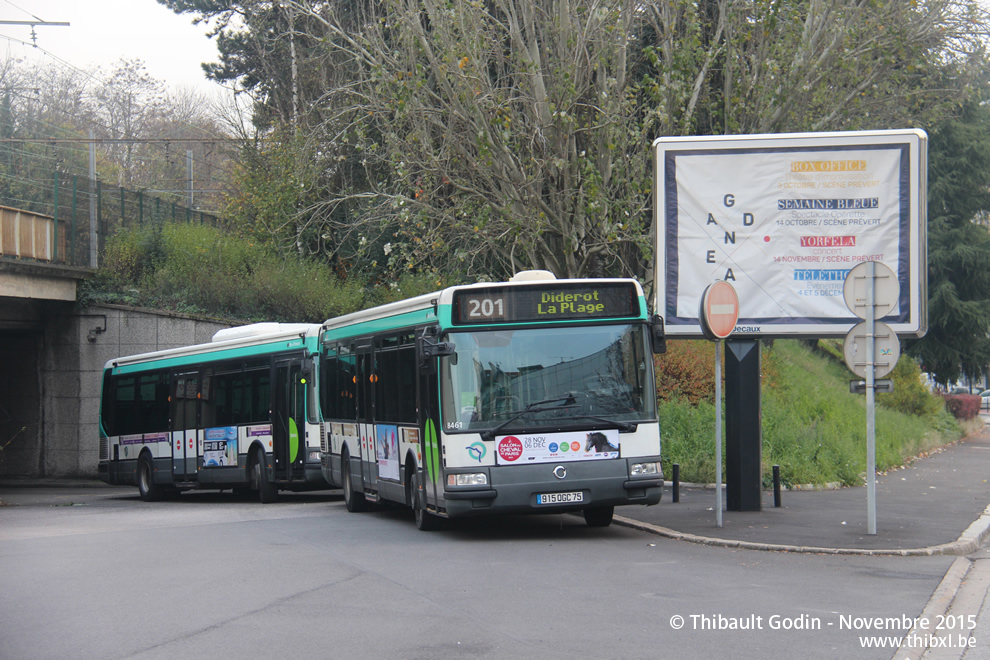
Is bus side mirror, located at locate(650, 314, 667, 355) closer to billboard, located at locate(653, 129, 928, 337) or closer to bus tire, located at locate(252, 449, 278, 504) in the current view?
billboard, located at locate(653, 129, 928, 337)

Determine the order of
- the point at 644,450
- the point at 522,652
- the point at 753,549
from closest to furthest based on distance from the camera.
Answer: the point at 522,652 < the point at 753,549 < the point at 644,450

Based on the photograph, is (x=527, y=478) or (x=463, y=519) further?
(x=463, y=519)

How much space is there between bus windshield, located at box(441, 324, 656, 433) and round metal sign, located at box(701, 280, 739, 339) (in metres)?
1.00

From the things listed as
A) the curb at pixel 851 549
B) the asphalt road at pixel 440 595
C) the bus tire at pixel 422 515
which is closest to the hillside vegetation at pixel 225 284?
the bus tire at pixel 422 515

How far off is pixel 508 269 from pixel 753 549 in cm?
1355

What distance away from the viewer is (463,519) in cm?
1442

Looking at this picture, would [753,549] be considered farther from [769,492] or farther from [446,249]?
[446,249]

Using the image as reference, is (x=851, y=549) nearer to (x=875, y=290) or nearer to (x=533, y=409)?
(x=875, y=290)

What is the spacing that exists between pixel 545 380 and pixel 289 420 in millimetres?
8202

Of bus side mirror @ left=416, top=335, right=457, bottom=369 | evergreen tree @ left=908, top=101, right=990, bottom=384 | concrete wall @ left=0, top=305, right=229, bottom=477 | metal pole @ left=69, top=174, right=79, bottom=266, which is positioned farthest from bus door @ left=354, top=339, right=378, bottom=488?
evergreen tree @ left=908, top=101, right=990, bottom=384

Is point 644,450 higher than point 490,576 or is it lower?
higher

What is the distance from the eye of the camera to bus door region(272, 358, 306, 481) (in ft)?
62.2

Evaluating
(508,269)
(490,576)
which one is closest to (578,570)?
(490,576)

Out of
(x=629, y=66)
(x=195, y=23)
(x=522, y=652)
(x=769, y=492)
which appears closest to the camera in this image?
(x=522, y=652)
